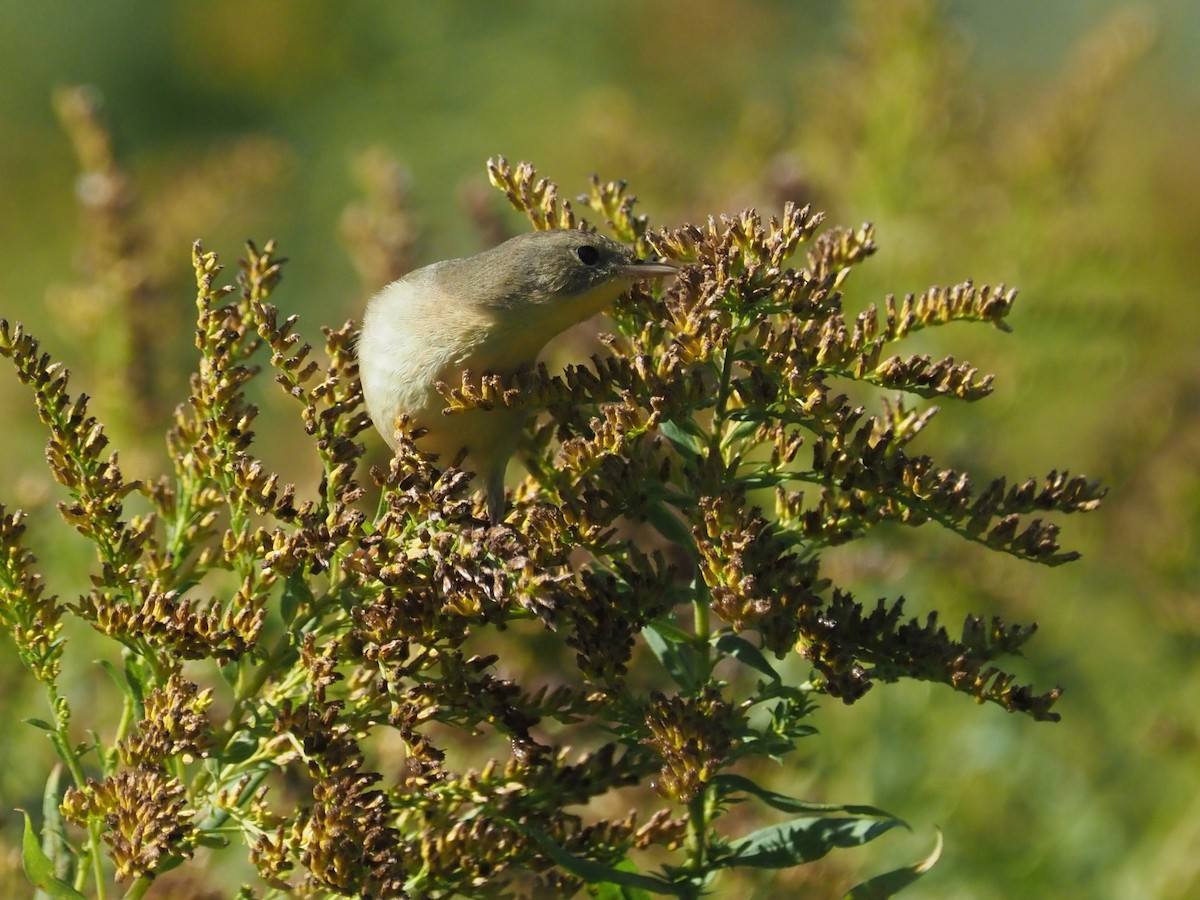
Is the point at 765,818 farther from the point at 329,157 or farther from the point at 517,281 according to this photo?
the point at 329,157

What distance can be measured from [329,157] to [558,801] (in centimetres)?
586

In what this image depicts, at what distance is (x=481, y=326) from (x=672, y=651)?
2.44 ft

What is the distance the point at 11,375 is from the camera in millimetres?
3967

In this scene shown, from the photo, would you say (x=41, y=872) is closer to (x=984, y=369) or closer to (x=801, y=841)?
(x=801, y=841)

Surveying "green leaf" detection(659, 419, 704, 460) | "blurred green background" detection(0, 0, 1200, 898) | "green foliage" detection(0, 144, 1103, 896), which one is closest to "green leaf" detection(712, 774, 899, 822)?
"green foliage" detection(0, 144, 1103, 896)

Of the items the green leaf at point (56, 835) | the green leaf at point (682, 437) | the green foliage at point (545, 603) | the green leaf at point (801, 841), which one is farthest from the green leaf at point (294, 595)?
the green leaf at point (801, 841)

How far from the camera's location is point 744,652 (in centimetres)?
176

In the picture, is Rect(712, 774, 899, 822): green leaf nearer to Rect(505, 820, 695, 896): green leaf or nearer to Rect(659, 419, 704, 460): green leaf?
Rect(505, 820, 695, 896): green leaf

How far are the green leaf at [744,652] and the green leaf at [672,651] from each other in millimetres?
41

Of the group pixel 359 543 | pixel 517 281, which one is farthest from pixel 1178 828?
pixel 359 543

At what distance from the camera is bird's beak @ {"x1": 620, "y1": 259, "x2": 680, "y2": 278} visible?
2.06m

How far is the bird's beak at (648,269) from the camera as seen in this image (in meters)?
2.06

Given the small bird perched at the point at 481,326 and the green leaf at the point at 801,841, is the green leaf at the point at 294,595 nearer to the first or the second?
the small bird perched at the point at 481,326

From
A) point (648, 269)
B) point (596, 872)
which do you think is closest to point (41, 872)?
point (596, 872)
